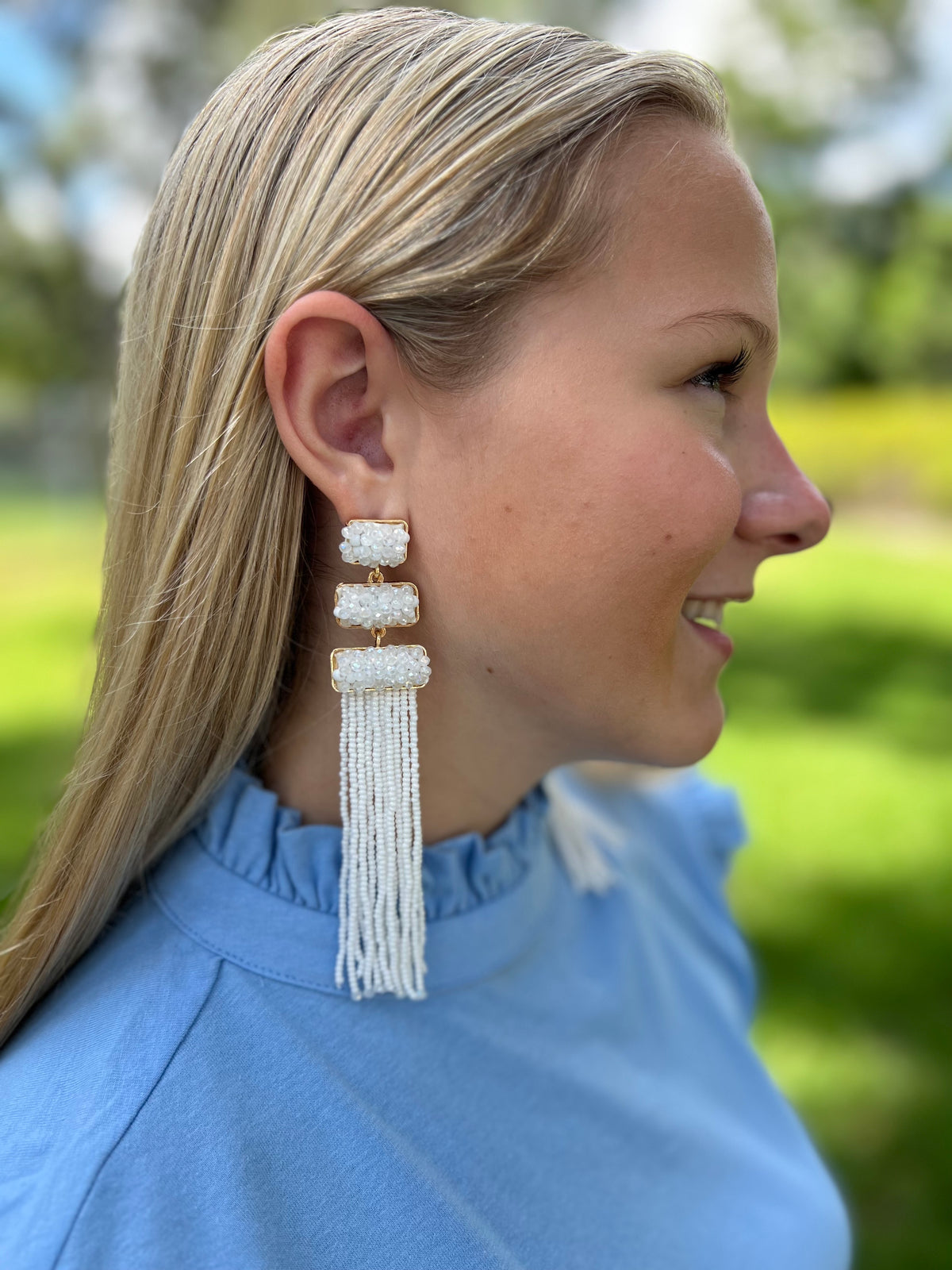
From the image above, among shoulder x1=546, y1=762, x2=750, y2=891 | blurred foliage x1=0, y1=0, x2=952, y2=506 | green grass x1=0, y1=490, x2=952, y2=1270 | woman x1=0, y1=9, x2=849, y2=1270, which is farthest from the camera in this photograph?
blurred foliage x1=0, y1=0, x2=952, y2=506

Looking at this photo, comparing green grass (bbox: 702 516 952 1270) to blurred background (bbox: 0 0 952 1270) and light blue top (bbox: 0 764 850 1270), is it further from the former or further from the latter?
light blue top (bbox: 0 764 850 1270)

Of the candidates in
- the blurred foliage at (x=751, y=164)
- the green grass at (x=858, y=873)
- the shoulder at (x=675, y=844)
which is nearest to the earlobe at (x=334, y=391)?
the shoulder at (x=675, y=844)

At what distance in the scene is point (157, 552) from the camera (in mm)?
1277

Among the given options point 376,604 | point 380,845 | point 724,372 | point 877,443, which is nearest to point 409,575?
point 376,604

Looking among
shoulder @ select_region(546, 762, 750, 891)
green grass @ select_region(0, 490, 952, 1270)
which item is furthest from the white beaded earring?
shoulder @ select_region(546, 762, 750, 891)

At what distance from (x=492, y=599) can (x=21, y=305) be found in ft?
22.4

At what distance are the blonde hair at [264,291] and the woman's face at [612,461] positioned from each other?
0.05m

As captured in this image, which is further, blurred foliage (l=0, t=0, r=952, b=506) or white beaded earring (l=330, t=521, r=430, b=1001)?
blurred foliage (l=0, t=0, r=952, b=506)

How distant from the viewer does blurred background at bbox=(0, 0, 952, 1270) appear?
3086 millimetres

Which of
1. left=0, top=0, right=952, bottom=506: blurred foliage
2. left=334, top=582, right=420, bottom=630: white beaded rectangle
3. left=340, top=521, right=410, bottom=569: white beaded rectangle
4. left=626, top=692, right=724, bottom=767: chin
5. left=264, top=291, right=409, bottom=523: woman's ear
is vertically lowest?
left=626, top=692, right=724, bottom=767: chin

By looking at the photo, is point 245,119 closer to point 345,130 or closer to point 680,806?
point 345,130

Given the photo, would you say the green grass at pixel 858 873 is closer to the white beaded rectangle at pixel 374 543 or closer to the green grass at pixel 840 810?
the green grass at pixel 840 810

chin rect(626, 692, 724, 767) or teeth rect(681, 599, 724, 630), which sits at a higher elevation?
teeth rect(681, 599, 724, 630)

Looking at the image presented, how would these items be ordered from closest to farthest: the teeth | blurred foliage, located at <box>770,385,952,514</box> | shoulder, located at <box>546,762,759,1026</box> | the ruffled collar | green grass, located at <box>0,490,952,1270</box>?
the ruffled collar → the teeth → shoulder, located at <box>546,762,759,1026</box> → green grass, located at <box>0,490,952,1270</box> → blurred foliage, located at <box>770,385,952,514</box>
